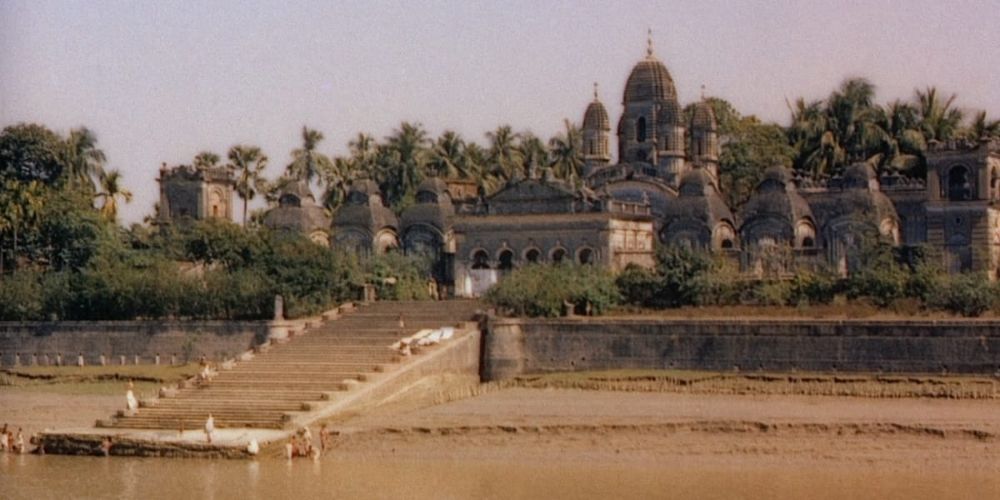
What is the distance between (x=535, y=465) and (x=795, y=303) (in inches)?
702

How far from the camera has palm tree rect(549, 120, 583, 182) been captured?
81562mm

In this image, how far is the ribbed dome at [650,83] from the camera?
71.4 metres

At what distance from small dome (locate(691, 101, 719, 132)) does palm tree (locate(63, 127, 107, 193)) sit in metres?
24.7

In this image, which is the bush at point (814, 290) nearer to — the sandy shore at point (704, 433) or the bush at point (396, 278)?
the sandy shore at point (704, 433)

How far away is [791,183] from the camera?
64.9m

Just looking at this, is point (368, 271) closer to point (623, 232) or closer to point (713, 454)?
point (623, 232)

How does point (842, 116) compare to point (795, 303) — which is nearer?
point (795, 303)

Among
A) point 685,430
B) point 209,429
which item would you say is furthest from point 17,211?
point 685,430

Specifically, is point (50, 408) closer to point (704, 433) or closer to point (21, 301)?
point (21, 301)

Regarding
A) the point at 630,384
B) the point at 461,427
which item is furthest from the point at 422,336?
the point at 461,427

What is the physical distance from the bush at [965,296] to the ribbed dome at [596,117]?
2433 centimetres

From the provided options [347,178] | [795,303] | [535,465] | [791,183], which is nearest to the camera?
[535,465]

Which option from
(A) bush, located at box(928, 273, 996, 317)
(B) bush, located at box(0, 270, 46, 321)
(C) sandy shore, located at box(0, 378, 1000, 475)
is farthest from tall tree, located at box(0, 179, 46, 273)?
(A) bush, located at box(928, 273, 996, 317)

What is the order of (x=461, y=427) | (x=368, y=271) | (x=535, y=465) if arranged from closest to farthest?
(x=535, y=465) < (x=461, y=427) < (x=368, y=271)
